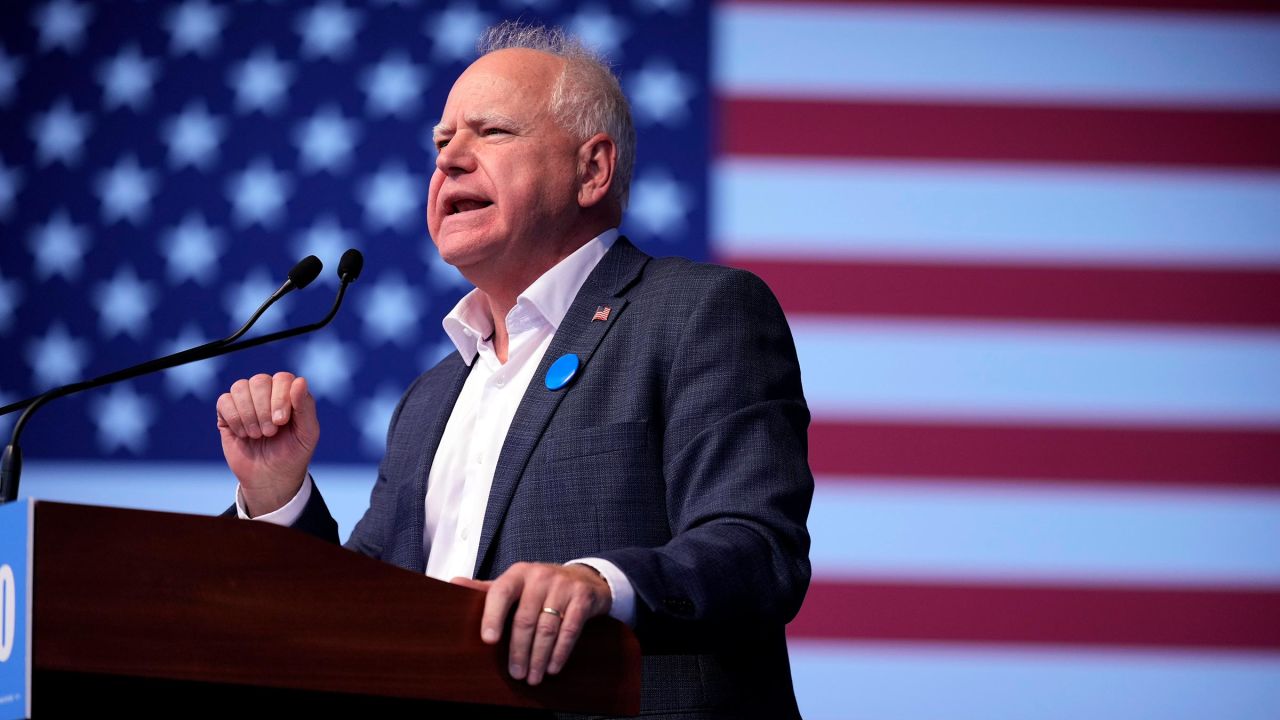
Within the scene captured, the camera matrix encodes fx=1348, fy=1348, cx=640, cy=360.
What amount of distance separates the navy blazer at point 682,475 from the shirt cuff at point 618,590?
6 centimetres

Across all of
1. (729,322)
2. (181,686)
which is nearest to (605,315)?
(729,322)

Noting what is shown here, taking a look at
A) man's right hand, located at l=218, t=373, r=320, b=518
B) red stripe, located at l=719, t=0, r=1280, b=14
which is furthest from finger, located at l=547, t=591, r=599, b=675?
red stripe, located at l=719, t=0, r=1280, b=14

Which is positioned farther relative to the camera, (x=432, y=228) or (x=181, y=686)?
(x=432, y=228)

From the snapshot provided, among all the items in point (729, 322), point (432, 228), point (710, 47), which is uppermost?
point (710, 47)

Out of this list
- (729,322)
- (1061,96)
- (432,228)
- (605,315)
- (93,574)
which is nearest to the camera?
(93,574)

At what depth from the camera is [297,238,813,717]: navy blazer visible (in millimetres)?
1349

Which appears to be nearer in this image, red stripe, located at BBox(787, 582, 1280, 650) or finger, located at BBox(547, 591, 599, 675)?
finger, located at BBox(547, 591, 599, 675)

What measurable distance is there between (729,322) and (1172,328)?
1957 mm

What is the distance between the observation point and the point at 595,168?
2.07m

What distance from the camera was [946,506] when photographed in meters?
3.16

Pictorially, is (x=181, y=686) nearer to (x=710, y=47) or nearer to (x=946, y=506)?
(x=946, y=506)

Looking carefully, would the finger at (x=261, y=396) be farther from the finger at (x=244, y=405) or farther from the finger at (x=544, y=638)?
the finger at (x=544, y=638)

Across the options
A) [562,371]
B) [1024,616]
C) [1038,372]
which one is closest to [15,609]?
[562,371]

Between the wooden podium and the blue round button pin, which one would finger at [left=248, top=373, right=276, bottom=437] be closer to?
the blue round button pin
